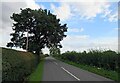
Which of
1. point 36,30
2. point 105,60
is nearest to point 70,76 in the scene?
point 105,60

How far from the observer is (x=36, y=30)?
62.4m

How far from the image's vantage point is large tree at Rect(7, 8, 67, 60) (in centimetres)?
6138

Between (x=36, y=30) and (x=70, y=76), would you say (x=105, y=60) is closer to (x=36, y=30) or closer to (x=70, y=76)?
(x=70, y=76)

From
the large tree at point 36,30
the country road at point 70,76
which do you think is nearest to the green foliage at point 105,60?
the country road at point 70,76

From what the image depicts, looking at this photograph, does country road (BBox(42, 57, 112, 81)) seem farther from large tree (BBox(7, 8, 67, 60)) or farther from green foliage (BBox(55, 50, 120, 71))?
large tree (BBox(7, 8, 67, 60))

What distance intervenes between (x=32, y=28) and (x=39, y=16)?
11.2ft

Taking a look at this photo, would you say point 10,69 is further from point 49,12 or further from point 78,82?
point 49,12

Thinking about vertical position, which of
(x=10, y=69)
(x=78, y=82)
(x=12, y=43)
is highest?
(x=12, y=43)

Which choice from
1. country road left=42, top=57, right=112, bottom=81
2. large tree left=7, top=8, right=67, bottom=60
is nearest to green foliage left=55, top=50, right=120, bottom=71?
country road left=42, top=57, right=112, bottom=81

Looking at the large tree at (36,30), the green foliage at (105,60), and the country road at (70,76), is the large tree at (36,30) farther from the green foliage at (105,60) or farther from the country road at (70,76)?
the country road at (70,76)

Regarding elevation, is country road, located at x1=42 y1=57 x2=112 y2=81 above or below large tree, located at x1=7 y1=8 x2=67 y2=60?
below

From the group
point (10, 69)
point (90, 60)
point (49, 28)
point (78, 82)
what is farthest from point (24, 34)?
point (10, 69)

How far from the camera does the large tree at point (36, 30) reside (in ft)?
201

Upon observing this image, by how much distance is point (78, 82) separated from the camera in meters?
17.3
